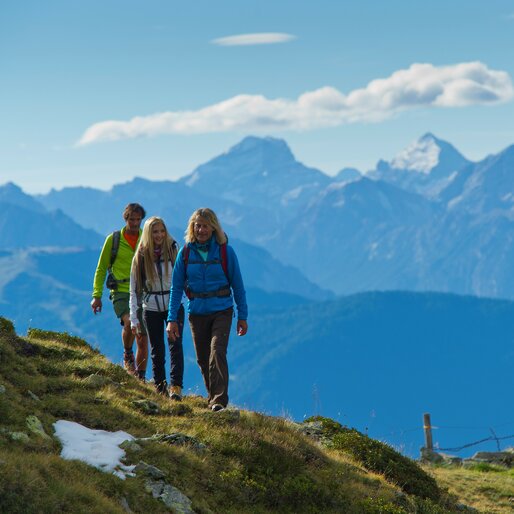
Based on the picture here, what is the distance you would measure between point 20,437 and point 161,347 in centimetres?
A: 447

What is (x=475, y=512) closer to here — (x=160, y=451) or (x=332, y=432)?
(x=332, y=432)

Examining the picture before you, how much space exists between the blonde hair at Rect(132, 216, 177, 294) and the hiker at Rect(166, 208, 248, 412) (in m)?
0.94

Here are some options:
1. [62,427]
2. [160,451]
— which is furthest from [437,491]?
[62,427]

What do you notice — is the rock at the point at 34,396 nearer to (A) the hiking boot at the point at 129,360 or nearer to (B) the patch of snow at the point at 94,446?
(B) the patch of snow at the point at 94,446

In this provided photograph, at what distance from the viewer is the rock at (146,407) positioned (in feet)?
Answer: 36.1

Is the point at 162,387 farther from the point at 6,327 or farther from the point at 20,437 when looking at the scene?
the point at 20,437

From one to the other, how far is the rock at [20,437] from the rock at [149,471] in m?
1.11

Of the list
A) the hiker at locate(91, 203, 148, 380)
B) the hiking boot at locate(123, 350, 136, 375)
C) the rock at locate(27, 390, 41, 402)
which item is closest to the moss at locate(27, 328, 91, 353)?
the hiker at locate(91, 203, 148, 380)

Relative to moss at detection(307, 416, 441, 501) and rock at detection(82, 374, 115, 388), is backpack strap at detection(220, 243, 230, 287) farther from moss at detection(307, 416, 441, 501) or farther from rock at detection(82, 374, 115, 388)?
moss at detection(307, 416, 441, 501)

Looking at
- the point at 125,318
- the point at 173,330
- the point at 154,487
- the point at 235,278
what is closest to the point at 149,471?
the point at 154,487

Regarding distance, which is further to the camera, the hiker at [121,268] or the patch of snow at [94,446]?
A: the hiker at [121,268]

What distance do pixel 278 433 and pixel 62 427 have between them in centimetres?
279

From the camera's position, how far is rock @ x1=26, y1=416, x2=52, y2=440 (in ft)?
30.0

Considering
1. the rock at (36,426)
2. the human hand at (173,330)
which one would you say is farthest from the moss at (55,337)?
the rock at (36,426)
